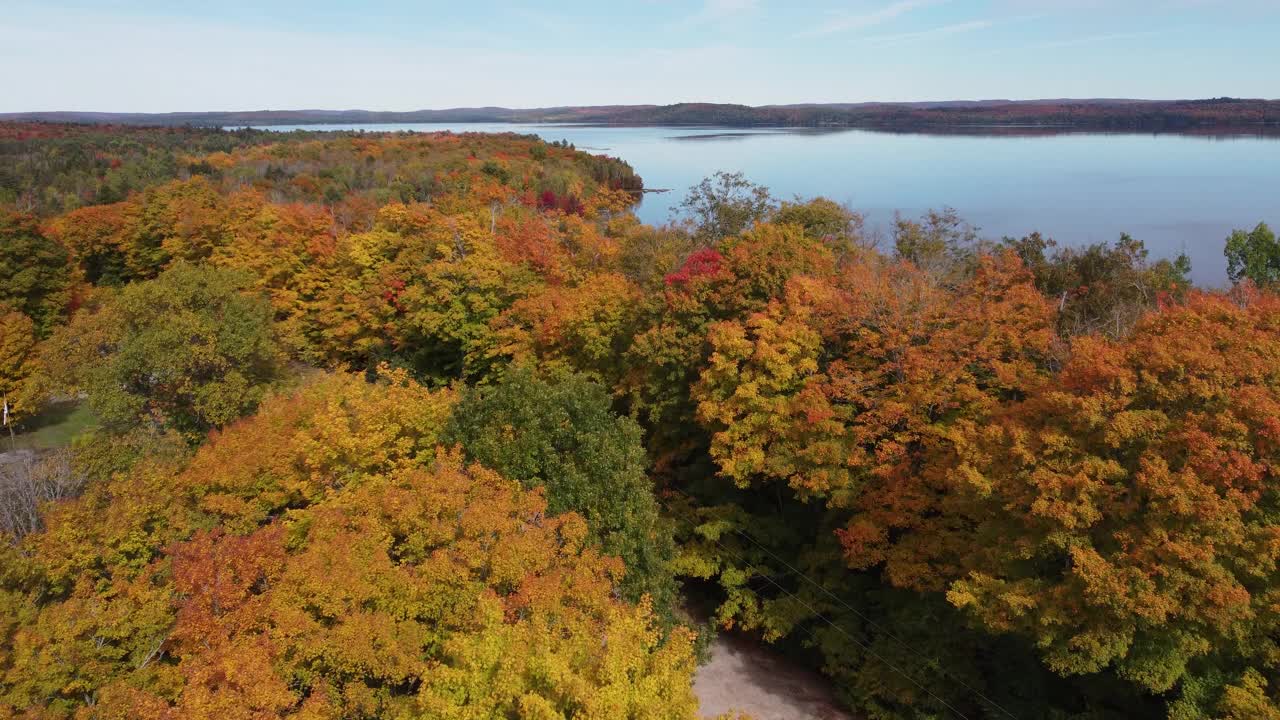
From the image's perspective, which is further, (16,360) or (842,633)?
(16,360)

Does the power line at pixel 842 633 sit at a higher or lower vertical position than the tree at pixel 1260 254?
lower

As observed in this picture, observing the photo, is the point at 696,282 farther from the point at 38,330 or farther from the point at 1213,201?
the point at 1213,201

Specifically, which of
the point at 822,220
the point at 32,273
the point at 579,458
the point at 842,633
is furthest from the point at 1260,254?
the point at 32,273

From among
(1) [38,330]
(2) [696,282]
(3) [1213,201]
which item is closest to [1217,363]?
(2) [696,282]

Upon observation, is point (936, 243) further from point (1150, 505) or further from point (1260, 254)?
point (1150, 505)

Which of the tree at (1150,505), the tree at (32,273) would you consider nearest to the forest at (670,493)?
the tree at (1150,505)

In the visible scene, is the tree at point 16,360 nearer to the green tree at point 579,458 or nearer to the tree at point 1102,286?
the green tree at point 579,458
